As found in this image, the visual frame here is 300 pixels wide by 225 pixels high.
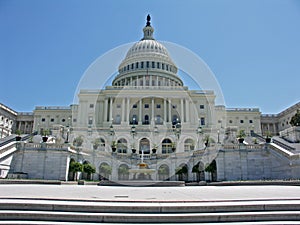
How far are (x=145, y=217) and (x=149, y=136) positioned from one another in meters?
52.2

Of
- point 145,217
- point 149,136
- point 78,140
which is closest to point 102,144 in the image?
point 78,140

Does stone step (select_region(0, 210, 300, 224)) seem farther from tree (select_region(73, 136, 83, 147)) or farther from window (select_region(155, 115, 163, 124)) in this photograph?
window (select_region(155, 115, 163, 124))

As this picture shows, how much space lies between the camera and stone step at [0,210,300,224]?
709 centimetres

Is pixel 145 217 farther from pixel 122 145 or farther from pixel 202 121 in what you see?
pixel 202 121

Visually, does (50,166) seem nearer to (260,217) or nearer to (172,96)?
(260,217)

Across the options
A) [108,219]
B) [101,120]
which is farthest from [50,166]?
[101,120]

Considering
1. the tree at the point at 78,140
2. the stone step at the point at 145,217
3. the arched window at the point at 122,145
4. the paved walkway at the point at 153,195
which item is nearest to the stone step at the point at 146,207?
the stone step at the point at 145,217

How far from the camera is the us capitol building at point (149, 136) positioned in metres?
30.4

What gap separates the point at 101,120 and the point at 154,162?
4080cm

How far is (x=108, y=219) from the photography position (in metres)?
7.07

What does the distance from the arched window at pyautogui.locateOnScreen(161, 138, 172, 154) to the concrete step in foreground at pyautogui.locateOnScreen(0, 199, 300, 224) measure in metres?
47.3

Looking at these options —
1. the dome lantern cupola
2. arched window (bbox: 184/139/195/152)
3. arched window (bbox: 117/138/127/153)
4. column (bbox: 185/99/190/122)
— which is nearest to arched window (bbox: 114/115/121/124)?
column (bbox: 185/99/190/122)

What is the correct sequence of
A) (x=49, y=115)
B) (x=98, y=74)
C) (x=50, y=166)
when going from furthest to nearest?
1. (x=49, y=115)
2. (x=50, y=166)
3. (x=98, y=74)

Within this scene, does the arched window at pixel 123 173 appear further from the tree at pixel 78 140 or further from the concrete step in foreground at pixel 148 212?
the concrete step in foreground at pixel 148 212
